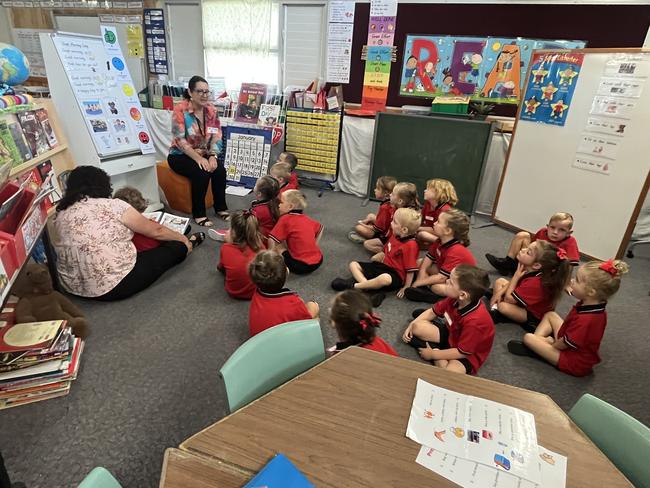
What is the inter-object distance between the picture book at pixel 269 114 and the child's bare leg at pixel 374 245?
7.32ft

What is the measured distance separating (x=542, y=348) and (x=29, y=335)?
8.17 feet

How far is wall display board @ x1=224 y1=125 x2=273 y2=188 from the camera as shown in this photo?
465 cm

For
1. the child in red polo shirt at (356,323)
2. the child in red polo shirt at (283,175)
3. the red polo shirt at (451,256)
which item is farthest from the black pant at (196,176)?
the child in red polo shirt at (356,323)

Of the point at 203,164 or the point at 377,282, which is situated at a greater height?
the point at 203,164

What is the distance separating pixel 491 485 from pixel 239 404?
0.66m

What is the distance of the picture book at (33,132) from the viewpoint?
2326 mm

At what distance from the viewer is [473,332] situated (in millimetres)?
1835

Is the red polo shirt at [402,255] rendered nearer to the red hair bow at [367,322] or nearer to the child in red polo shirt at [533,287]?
the child in red polo shirt at [533,287]

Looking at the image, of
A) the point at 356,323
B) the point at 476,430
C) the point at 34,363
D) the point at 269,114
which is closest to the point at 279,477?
the point at 476,430

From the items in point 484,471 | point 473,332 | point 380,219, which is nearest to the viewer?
point 484,471

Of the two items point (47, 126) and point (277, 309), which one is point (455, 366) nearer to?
point (277, 309)

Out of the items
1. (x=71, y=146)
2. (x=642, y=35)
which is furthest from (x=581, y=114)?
(x=71, y=146)

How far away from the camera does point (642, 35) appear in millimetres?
3584

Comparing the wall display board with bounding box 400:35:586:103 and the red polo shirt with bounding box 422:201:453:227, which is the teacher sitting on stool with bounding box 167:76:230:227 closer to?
the red polo shirt with bounding box 422:201:453:227
